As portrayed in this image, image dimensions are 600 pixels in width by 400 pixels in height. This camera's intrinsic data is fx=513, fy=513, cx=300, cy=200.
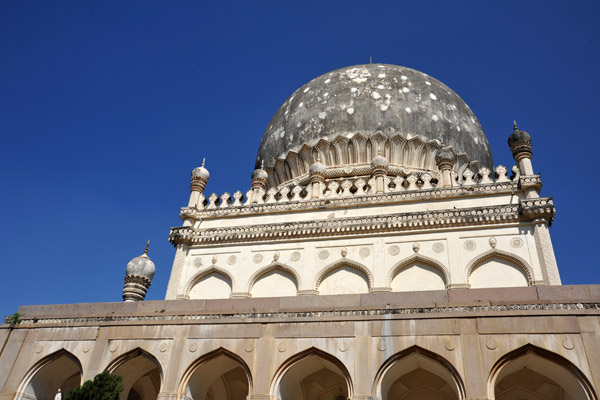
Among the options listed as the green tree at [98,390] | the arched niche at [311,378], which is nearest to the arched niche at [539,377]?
the arched niche at [311,378]

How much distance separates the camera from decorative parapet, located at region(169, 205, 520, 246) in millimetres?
12117

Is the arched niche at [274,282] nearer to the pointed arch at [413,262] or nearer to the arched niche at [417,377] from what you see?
the pointed arch at [413,262]

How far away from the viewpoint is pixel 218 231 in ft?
45.5

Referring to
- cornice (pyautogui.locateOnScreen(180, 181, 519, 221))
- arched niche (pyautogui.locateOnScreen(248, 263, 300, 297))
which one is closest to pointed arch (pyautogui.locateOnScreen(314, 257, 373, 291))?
arched niche (pyautogui.locateOnScreen(248, 263, 300, 297))

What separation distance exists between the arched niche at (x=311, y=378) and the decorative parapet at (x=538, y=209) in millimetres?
5799

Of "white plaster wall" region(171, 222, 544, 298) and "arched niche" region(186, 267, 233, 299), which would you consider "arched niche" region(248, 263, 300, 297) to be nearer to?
"white plaster wall" region(171, 222, 544, 298)

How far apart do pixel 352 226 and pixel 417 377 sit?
4.46m

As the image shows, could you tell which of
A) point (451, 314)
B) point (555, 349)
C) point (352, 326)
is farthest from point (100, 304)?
point (555, 349)

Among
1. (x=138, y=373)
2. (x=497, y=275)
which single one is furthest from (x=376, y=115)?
(x=138, y=373)

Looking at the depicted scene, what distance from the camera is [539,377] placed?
853 cm

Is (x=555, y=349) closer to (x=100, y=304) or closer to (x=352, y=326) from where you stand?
(x=352, y=326)

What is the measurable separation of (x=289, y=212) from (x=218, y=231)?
1.99 metres

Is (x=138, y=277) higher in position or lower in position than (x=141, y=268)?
lower

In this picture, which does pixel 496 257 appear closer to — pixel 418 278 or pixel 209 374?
pixel 418 278
